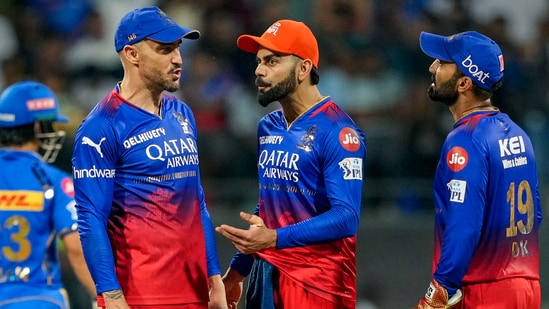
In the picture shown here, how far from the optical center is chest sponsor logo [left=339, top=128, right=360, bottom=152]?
617 cm

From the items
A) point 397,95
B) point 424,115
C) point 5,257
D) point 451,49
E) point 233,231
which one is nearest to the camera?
point 233,231

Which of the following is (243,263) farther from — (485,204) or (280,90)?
(485,204)

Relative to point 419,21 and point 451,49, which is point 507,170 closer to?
point 451,49

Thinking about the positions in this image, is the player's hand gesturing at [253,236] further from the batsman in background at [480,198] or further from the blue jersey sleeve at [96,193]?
the batsman in background at [480,198]

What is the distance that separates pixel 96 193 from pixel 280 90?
4.20 ft

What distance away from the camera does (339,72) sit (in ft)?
41.0

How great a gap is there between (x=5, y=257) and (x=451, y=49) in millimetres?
3168

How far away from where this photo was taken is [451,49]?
635 cm

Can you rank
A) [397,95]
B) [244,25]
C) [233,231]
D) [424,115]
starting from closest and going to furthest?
[233,231] → [424,115] → [397,95] → [244,25]

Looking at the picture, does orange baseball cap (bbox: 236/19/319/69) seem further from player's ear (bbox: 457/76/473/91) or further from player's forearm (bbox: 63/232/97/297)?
player's forearm (bbox: 63/232/97/297)

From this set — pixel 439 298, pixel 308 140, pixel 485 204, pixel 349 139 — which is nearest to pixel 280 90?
pixel 308 140

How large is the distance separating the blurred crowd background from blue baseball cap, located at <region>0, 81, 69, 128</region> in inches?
136

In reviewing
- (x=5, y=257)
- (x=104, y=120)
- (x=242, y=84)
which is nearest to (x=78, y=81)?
(x=242, y=84)

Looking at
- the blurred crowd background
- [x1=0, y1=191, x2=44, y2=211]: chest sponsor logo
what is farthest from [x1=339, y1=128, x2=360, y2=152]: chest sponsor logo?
the blurred crowd background
